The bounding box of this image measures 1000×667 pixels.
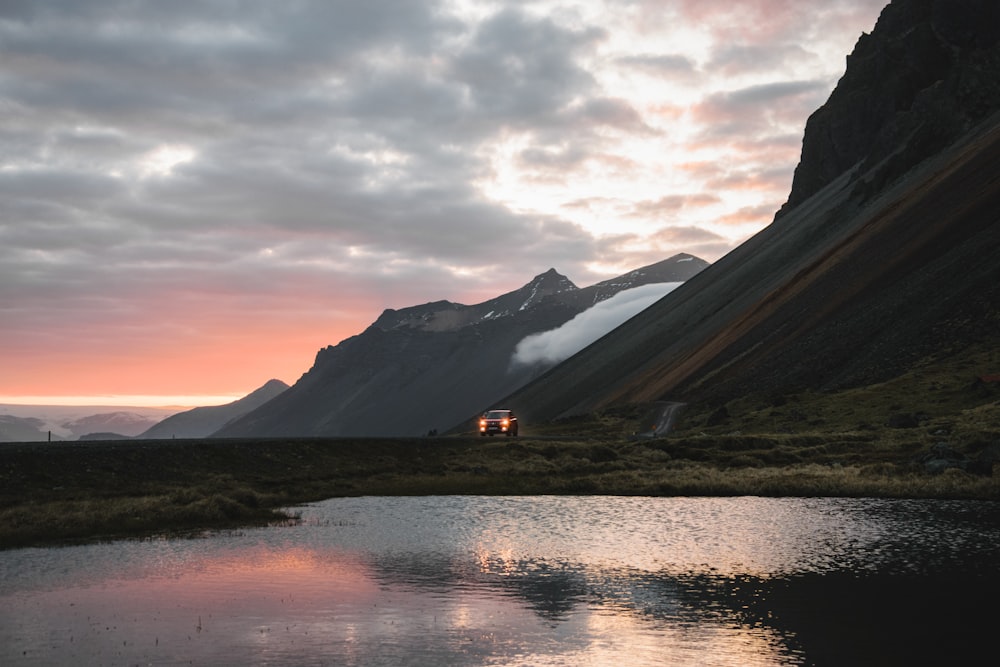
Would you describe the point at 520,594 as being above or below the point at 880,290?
below

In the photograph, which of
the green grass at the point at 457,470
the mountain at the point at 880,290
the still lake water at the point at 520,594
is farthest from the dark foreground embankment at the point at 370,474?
the mountain at the point at 880,290

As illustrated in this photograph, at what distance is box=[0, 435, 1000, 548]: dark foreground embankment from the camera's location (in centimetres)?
3844

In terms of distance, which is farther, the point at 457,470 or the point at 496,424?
the point at 496,424

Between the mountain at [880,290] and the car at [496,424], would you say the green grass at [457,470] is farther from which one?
the mountain at [880,290]

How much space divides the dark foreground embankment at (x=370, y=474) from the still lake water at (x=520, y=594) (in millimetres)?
4580

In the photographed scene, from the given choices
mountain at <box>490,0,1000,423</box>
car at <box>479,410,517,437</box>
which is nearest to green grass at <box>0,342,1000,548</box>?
car at <box>479,410,517,437</box>

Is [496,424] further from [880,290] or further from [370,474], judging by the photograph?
[880,290]

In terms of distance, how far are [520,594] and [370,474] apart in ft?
119

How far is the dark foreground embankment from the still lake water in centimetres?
458

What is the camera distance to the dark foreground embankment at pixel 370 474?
38438 mm

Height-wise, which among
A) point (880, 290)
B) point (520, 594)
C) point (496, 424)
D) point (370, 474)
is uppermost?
point (880, 290)

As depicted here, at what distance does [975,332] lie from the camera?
4198 inches

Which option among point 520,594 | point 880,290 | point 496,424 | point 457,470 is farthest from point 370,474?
point 880,290

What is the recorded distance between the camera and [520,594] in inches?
939
